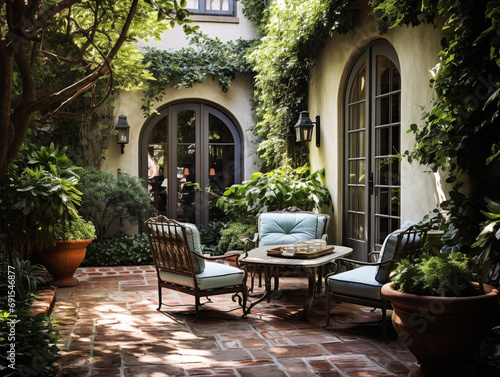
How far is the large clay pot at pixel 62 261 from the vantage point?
7.18m

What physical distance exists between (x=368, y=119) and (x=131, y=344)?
4005 millimetres

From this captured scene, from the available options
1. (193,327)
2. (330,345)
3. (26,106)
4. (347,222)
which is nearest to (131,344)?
(193,327)

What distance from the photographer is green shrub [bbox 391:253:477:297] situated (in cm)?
359

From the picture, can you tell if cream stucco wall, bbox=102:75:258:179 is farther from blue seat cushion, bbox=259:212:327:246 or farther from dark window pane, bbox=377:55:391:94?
dark window pane, bbox=377:55:391:94

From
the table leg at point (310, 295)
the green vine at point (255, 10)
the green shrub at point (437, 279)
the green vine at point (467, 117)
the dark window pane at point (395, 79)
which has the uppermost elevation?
the green vine at point (255, 10)

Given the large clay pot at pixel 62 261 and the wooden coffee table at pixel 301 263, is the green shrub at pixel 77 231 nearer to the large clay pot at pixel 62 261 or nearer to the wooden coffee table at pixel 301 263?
the large clay pot at pixel 62 261

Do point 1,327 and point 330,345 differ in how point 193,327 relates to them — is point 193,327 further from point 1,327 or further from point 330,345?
point 1,327

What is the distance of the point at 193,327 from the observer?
5.13 meters

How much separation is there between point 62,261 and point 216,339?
333 centimetres

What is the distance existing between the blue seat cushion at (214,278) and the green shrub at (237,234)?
2.74m

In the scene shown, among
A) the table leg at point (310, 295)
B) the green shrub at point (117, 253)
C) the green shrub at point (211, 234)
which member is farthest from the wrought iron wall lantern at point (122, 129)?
the table leg at point (310, 295)

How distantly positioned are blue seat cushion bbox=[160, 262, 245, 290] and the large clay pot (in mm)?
2218

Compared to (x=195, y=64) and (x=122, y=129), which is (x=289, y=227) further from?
(x=195, y=64)

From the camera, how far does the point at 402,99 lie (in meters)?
5.93
